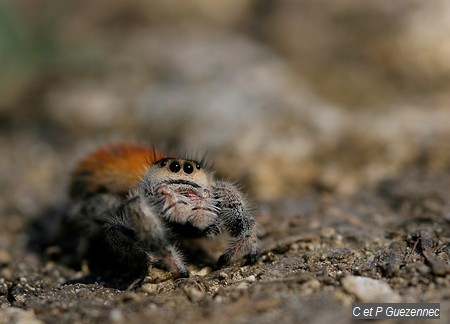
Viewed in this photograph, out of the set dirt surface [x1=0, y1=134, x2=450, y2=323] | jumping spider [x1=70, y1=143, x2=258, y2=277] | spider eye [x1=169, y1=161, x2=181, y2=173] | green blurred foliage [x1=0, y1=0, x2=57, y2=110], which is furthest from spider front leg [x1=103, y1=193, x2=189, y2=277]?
green blurred foliage [x1=0, y1=0, x2=57, y2=110]

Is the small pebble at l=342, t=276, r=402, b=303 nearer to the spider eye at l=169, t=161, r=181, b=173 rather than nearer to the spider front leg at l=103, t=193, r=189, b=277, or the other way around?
the spider front leg at l=103, t=193, r=189, b=277

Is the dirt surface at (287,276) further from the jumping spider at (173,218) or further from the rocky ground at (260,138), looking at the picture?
the jumping spider at (173,218)

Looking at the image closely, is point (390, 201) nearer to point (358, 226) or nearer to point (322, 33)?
point (358, 226)

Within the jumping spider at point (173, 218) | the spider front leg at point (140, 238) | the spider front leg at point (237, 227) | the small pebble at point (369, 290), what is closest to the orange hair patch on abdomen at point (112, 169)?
the jumping spider at point (173, 218)

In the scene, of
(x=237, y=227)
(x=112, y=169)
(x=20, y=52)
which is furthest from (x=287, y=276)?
(x=20, y=52)

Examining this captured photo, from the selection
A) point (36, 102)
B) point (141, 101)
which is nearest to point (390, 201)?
point (141, 101)
